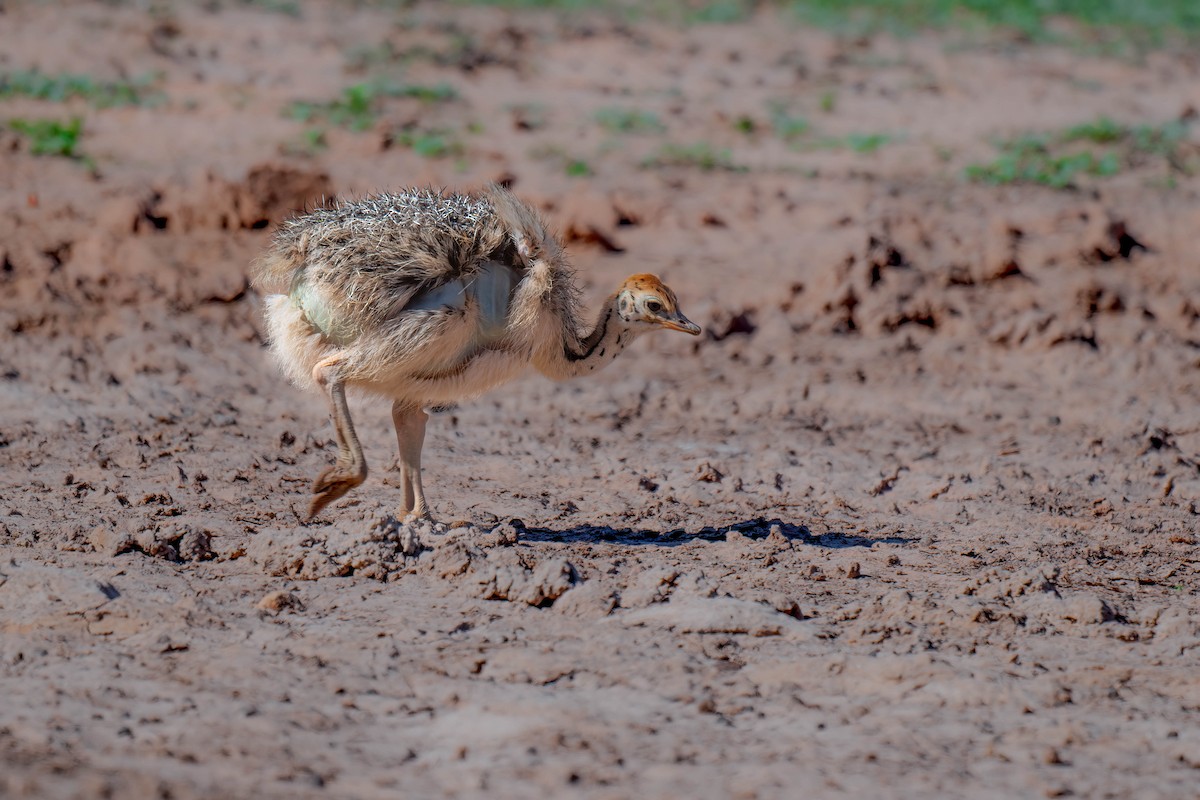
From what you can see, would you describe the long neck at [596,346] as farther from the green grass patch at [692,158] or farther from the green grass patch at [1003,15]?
the green grass patch at [1003,15]

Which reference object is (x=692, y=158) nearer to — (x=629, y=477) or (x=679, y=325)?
(x=629, y=477)

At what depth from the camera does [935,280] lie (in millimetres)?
9586

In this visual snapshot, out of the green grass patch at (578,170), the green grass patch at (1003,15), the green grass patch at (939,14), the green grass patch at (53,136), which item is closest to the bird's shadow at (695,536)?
the green grass patch at (578,170)

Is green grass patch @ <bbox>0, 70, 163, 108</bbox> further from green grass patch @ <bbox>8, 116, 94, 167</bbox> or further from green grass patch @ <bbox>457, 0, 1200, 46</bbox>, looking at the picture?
green grass patch @ <bbox>457, 0, 1200, 46</bbox>

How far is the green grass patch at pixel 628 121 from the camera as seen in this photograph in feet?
41.1

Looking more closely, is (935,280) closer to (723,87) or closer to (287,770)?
(723,87)

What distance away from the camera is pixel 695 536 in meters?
6.47

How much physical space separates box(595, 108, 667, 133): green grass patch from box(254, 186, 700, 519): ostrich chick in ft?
20.6

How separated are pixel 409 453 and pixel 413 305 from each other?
86 cm

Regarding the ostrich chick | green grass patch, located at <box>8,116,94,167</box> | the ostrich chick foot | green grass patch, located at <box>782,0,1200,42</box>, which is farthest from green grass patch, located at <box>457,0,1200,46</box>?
the ostrich chick foot

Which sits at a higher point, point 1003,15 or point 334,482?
point 1003,15

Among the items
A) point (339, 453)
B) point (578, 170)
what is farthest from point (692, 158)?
point (339, 453)

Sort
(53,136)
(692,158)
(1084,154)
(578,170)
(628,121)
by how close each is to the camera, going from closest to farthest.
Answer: (53,136) → (578,170) → (692,158) → (1084,154) → (628,121)

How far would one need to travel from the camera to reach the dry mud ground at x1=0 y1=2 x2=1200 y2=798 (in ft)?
14.8
